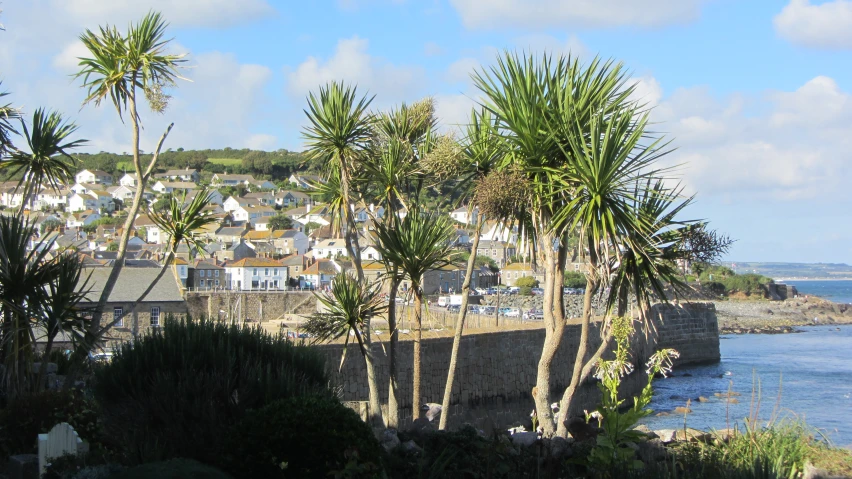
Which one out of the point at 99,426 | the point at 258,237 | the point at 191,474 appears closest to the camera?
the point at 191,474

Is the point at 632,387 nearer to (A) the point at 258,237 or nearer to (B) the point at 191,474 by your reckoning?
(B) the point at 191,474

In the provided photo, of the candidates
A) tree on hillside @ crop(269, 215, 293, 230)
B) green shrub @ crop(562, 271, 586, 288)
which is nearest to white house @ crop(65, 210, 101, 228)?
tree on hillside @ crop(269, 215, 293, 230)

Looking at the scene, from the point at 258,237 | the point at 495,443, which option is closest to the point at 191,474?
the point at 495,443

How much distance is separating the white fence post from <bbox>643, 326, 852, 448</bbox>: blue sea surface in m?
7.29

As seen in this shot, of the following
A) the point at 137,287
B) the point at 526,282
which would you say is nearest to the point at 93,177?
the point at 526,282

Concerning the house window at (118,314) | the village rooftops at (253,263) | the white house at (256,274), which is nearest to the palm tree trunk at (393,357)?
the house window at (118,314)

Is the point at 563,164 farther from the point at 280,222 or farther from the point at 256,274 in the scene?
the point at 280,222

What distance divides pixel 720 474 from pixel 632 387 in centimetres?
2707

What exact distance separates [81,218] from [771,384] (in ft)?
370

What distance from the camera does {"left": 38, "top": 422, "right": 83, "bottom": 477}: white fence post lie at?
6.25 m

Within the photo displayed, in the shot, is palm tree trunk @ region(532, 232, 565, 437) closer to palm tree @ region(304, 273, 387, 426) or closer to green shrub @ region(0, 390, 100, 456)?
palm tree @ region(304, 273, 387, 426)

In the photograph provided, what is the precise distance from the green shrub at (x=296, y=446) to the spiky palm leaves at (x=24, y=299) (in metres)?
4.53

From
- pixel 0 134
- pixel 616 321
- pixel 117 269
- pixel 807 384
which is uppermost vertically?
pixel 0 134

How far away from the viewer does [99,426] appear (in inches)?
295
